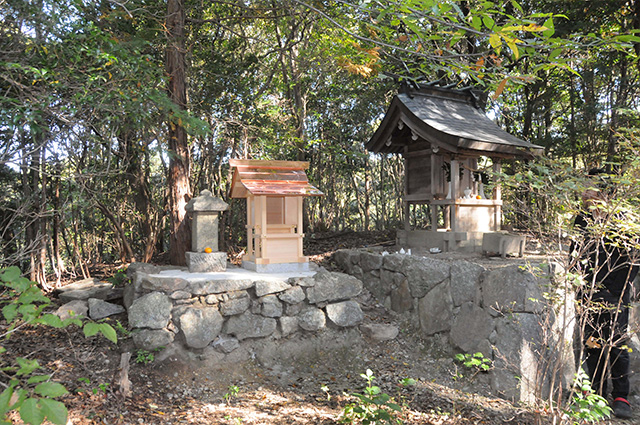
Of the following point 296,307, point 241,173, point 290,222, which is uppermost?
point 241,173

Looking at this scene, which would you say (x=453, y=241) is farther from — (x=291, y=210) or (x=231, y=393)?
(x=231, y=393)

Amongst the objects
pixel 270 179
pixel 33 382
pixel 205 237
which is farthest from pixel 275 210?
pixel 33 382

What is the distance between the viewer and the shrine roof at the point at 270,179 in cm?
546

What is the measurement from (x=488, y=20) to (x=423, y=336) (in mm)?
4084

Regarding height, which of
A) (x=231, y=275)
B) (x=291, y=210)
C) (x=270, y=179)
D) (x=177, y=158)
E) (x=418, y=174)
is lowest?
(x=231, y=275)

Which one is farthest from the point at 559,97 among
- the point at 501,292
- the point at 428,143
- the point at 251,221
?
the point at 251,221

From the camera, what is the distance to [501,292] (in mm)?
4680

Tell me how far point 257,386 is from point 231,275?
1.41m

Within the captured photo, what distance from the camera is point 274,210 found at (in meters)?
5.96

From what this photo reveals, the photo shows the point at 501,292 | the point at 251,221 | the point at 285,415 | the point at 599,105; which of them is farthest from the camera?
the point at 599,105

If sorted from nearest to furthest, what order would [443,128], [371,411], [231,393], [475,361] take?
[371,411], [475,361], [231,393], [443,128]

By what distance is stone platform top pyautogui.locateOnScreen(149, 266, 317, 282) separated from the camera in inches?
196

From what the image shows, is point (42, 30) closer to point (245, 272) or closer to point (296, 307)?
point (245, 272)

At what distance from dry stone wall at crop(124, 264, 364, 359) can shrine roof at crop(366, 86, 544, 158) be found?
2609 mm
